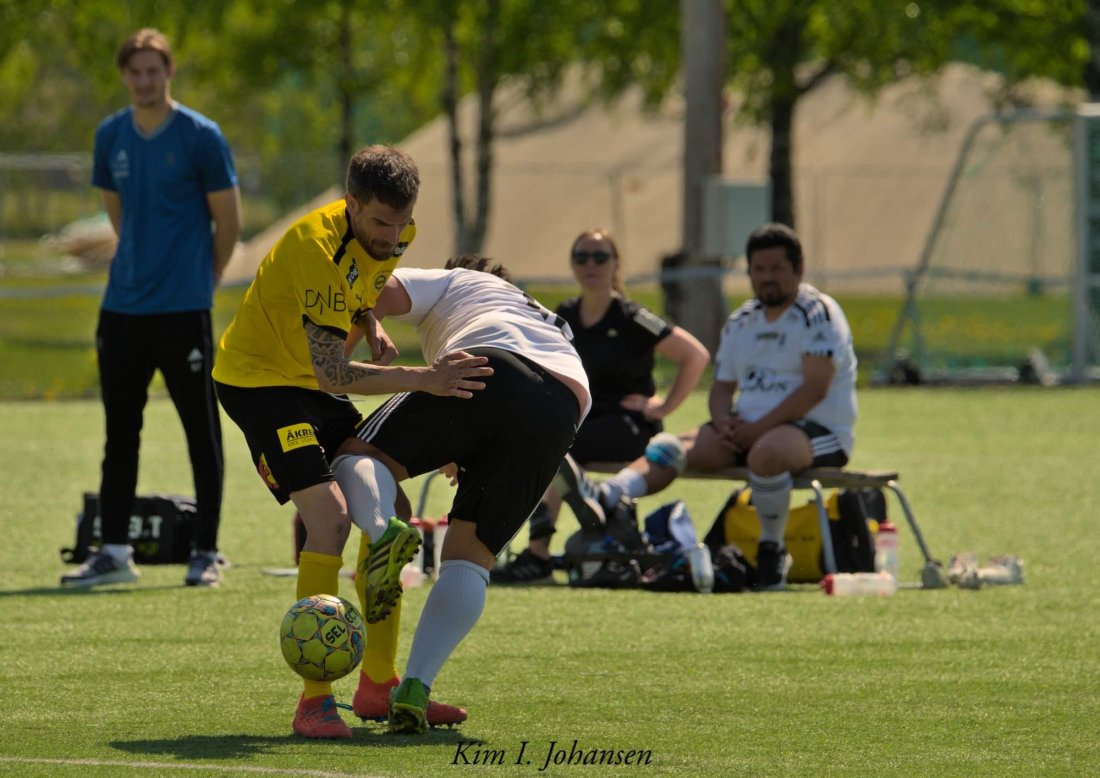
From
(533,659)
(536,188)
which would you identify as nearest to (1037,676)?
(533,659)

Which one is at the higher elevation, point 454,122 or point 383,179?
point 454,122

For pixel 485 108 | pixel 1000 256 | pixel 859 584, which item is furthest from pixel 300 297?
pixel 485 108

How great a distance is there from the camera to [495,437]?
551cm

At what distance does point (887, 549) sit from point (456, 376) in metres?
3.72

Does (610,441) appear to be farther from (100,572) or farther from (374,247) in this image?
(374,247)

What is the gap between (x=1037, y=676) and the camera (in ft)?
21.4

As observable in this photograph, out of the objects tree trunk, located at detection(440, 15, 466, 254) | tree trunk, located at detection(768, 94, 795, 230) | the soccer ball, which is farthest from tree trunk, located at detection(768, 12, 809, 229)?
the soccer ball

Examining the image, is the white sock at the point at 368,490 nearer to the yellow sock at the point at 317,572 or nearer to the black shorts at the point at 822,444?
the yellow sock at the point at 317,572

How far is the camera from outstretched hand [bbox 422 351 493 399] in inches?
213

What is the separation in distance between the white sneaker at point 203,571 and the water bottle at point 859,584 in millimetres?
2626

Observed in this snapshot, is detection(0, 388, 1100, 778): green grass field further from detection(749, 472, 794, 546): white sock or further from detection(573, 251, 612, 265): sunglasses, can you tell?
detection(573, 251, 612, 265): sunglasses


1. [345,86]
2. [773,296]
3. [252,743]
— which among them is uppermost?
[345,86]

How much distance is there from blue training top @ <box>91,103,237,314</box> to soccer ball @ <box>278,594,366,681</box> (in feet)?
10.7

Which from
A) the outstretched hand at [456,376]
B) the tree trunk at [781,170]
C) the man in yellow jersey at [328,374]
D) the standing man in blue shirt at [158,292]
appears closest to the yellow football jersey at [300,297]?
the man in yellow jersey at [328,374]
